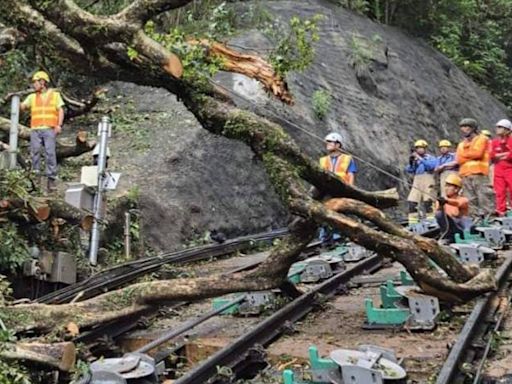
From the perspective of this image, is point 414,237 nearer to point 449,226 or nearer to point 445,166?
point 449,226

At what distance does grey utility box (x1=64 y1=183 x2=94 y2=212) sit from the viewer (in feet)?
28.7

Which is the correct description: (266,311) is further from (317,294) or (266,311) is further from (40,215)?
(40,215)

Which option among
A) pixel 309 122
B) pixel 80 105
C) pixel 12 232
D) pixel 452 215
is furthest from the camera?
pixel 309 122

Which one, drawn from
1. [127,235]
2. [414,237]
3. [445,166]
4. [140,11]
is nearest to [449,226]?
[445,166]

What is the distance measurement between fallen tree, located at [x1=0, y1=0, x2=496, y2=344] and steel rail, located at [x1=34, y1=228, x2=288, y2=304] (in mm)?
993

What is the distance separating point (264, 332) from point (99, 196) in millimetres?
4151

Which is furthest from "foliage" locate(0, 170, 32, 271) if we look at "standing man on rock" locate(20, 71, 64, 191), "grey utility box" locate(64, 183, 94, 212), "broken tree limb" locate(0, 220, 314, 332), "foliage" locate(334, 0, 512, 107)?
"foliage" locate(334, 0, 512, 107)

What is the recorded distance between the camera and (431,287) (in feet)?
19.2

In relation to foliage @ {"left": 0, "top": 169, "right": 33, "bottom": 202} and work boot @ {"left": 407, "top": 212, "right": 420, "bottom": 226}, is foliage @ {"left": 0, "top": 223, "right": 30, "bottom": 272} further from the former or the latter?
work boot @ {"left": 407, "top": 212, "right": 420, "bottom": 226}

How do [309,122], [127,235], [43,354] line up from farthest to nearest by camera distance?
[309,122], [127,235], [43,354]

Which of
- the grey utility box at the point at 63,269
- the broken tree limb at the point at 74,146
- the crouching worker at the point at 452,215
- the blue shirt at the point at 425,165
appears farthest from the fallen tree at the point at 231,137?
the blue shirt at the point at 425,165

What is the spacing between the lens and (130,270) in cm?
859

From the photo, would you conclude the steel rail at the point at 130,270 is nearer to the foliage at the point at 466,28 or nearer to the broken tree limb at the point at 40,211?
the broken tree limb at the point at 40,211

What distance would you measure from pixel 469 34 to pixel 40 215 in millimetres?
23609
